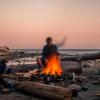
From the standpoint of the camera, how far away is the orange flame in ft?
50.5

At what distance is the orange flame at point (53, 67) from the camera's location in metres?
15.4

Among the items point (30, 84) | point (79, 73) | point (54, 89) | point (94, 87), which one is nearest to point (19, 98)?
point (30, 84)

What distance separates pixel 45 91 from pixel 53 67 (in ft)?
17.0

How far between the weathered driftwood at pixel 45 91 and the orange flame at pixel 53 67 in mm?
3361

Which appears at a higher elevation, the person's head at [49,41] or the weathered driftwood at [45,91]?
the person's head at [49,41]

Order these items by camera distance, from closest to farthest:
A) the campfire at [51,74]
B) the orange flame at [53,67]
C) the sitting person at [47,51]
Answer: the campfire at [51,74] → the orange flame at [53,67] → the sitting person at [47,51]

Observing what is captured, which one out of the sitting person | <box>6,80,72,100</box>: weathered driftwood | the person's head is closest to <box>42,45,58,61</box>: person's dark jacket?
the sitting person

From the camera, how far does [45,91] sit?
10.5 meters

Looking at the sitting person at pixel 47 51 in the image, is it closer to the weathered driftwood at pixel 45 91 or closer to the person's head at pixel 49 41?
the person's head at pixel 49 41

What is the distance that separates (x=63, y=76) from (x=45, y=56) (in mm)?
1947

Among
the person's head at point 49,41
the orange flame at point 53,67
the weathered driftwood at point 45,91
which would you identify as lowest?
the weathered driftwood at point 45,91

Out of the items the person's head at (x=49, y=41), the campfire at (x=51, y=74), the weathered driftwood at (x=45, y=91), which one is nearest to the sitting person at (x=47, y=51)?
A: the person's head at (x=49, y=41)

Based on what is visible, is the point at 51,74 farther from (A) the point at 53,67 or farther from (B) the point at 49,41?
(B) the point at 49,41

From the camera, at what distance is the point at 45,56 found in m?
16.2
